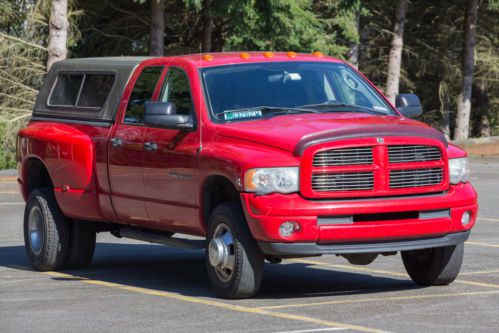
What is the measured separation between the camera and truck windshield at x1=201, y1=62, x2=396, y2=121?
10.5 metres

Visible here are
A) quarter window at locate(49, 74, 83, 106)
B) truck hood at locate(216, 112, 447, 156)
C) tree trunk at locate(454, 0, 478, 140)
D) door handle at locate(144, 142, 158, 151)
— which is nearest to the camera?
truck hood at locate(216, 112, 447, 156)

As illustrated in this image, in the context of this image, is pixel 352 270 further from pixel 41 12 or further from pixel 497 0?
pixel 497 0

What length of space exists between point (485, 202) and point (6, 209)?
7588mm

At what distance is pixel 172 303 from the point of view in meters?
9.77

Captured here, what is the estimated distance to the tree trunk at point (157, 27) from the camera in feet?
116

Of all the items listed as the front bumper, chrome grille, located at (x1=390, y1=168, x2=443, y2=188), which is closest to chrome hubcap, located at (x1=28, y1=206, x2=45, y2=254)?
the front bumper

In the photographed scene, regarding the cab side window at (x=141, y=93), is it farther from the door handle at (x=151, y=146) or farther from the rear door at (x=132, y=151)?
the door handle at (x=151, y=146)

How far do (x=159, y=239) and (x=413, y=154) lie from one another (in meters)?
2.50

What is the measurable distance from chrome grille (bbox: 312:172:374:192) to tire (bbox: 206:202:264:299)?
2.16 ft

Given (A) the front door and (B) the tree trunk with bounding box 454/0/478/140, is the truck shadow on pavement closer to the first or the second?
(A) the front door

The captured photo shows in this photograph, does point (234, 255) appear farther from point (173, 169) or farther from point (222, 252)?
point (173, 169)

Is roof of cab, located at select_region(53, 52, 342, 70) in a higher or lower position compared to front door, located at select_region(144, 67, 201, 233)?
higher

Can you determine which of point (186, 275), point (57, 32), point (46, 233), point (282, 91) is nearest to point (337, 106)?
point (282, 91)

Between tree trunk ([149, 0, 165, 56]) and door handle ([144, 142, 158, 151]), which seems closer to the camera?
door handle ([144, 142, 158, 151])
